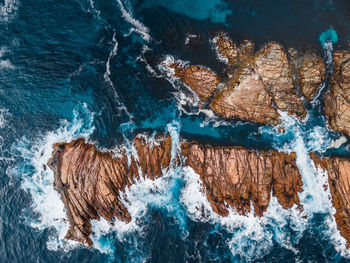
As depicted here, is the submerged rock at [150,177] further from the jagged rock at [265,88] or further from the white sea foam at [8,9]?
the white sea foam at [8,9]

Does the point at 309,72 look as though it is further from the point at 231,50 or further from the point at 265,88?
the point at 231,50

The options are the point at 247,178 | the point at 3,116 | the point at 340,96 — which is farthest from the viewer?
the point at 3,116

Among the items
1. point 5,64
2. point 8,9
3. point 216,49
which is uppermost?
point 8,9

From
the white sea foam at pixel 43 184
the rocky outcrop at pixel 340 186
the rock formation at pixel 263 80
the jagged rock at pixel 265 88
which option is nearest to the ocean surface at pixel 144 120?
the white sea foam at pixel 43 184

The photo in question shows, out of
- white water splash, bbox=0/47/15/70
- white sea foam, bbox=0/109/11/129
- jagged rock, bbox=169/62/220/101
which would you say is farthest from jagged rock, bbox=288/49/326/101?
white sea foam, bbox=0/109/11/129

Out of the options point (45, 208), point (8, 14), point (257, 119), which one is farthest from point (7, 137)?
point (257, 119)

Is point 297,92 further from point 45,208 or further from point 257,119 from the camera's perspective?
point 45,208

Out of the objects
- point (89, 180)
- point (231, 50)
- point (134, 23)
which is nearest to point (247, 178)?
point (231, 50)
